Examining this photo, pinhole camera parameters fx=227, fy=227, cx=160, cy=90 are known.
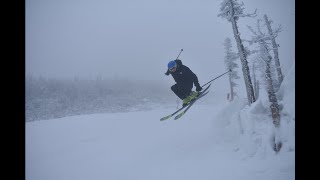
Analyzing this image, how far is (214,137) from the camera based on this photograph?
9.92 meters

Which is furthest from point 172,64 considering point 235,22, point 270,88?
point 235,22

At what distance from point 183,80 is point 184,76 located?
163 millimetres

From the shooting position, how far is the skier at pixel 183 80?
8.38 meters

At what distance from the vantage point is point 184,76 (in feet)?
28.0

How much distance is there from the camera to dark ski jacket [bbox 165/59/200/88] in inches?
332

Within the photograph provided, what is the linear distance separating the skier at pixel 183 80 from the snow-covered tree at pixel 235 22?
271 cm

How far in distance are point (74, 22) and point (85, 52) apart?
460 centimetres

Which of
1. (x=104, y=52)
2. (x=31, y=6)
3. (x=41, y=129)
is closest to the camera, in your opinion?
(x=31, y=6)

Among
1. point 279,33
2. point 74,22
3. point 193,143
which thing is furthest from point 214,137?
point 74,22

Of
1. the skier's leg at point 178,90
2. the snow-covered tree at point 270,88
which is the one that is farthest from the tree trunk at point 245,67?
the skier's leg at point 178,90

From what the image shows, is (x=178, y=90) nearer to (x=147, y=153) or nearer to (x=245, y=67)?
(x=147, y=153)

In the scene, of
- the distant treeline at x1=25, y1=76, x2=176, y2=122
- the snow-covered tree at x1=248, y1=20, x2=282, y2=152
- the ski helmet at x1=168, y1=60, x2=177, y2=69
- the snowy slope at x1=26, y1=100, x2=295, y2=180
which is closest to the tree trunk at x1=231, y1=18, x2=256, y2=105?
the snow-covered tree at x1=248, y1=20, x2=282, y2=152
